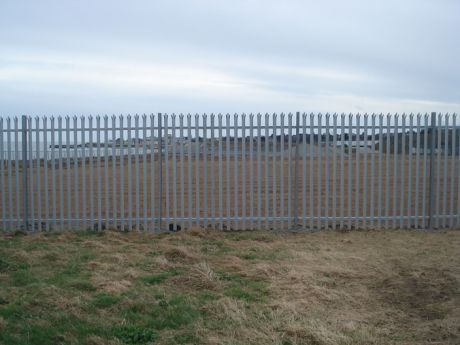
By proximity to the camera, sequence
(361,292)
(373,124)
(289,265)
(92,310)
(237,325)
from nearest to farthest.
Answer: (237,325) < (92,310) < (361,292) < (289,265) < (373,124)

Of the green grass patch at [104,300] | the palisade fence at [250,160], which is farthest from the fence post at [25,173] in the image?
the green grass patch at [104,300]

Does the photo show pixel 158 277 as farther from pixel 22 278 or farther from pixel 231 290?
pixel 22 278

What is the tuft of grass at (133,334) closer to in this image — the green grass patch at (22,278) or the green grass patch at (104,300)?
the green grass patch at (104,300)

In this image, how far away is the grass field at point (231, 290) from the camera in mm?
4330

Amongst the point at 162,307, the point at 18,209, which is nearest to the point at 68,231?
the point at 18,209

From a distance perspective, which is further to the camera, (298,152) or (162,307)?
(298,152)

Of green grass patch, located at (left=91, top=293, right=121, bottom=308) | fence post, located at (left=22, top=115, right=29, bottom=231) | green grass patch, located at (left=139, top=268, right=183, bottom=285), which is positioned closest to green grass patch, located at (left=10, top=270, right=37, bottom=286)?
green grass patch, located at (left=91, top=293, right=121, bottom=308)

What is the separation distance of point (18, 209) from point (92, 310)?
5222 mm

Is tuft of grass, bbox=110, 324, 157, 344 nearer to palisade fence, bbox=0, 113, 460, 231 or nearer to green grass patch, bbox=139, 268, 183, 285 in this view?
green grass patch, bbox=139, 268, 183, 285

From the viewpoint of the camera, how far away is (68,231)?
29.6 feet

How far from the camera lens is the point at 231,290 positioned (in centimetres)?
552

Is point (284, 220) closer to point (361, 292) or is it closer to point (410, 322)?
point (361, 292)

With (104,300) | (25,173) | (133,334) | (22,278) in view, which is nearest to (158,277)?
(104,300)

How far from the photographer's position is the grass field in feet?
14.2
